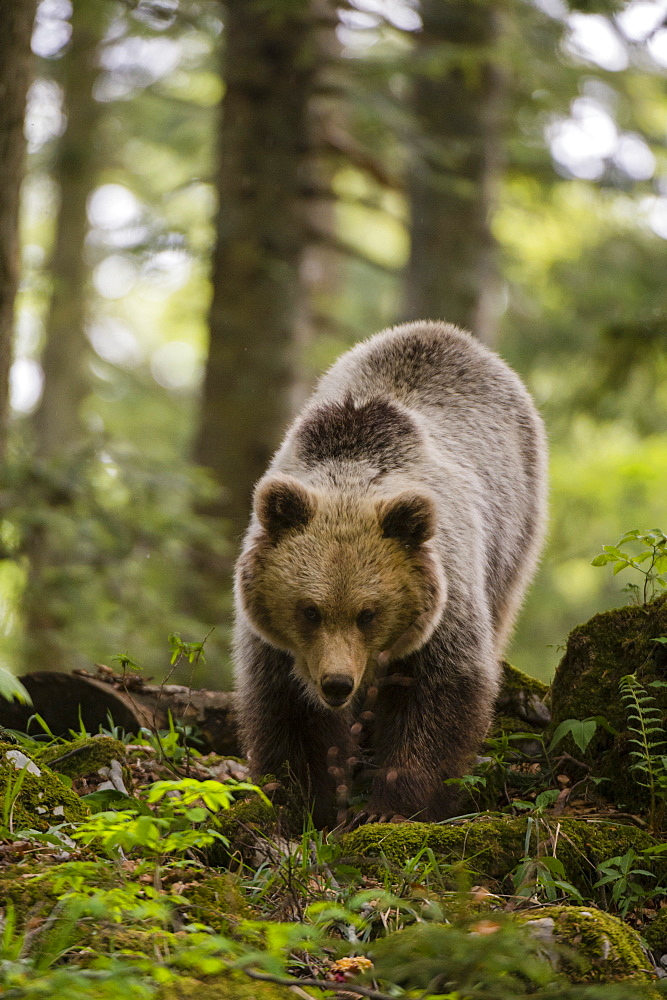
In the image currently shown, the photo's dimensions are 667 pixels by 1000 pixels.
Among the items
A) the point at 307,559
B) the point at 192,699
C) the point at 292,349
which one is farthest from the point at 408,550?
the point at 292,349

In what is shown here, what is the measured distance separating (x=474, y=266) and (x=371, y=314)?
6.53m

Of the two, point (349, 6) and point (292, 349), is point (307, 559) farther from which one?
point (349, 6)

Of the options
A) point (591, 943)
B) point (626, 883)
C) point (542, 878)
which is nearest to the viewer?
point (591, 943)

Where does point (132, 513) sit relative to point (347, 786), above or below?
above

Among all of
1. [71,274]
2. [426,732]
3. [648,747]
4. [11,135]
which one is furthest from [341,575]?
[71,274]

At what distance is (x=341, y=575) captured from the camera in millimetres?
4965

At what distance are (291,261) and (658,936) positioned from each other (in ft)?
27.8

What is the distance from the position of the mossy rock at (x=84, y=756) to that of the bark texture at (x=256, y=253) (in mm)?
6135

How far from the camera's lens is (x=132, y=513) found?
31.4ft

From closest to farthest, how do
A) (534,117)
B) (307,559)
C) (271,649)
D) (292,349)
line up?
(307,559), (271,649), (292,349), (534,117)

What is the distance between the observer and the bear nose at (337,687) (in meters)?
Result: 4.62

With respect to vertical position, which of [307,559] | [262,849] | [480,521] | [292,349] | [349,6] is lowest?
[262,849]

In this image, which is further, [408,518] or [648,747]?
[408,518]

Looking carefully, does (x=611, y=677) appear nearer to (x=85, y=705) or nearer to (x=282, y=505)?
(x=282, y=505)
